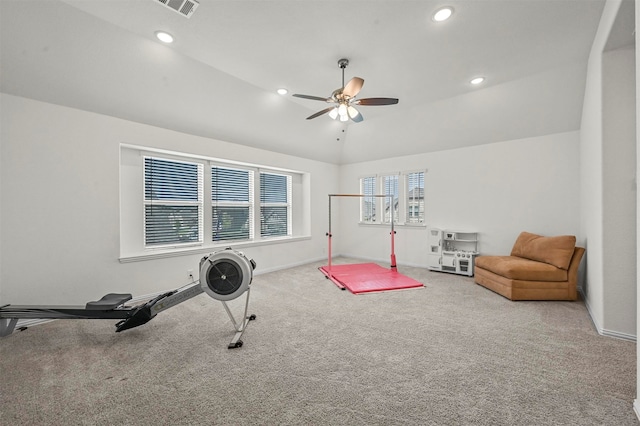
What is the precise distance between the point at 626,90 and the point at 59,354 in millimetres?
5905

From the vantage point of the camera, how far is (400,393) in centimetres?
184

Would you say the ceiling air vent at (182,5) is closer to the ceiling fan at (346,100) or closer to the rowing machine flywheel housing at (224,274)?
the ceiling fan at (346,100)

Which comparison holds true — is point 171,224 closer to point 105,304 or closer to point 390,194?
point 105,304

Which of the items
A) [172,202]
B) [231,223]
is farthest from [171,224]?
[231,223]

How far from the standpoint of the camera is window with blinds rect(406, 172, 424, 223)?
5984 mm

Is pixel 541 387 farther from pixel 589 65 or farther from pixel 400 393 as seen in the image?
pixel 589 65

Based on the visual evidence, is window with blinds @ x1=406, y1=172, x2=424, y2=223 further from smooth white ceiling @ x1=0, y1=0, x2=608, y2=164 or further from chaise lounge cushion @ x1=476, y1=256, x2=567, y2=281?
chaise lounge cushion @ x1=476, y1=256, x2=567, y2=281

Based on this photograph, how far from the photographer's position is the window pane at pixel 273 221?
19.0 ft

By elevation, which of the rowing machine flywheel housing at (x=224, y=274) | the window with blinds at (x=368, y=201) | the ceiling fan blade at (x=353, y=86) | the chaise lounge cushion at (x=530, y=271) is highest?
the ceiling fan blade at (x=353, y=86)

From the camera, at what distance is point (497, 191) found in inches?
197

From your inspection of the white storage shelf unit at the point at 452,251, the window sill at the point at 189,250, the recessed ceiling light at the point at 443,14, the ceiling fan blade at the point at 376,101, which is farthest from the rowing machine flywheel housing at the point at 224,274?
the white storage shelf unit at the point at 452,251

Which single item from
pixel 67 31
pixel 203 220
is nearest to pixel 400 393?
pixel 203 220

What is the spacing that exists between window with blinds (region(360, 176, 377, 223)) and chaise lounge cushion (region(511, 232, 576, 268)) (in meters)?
3.19

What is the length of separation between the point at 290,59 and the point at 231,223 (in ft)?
10.4
